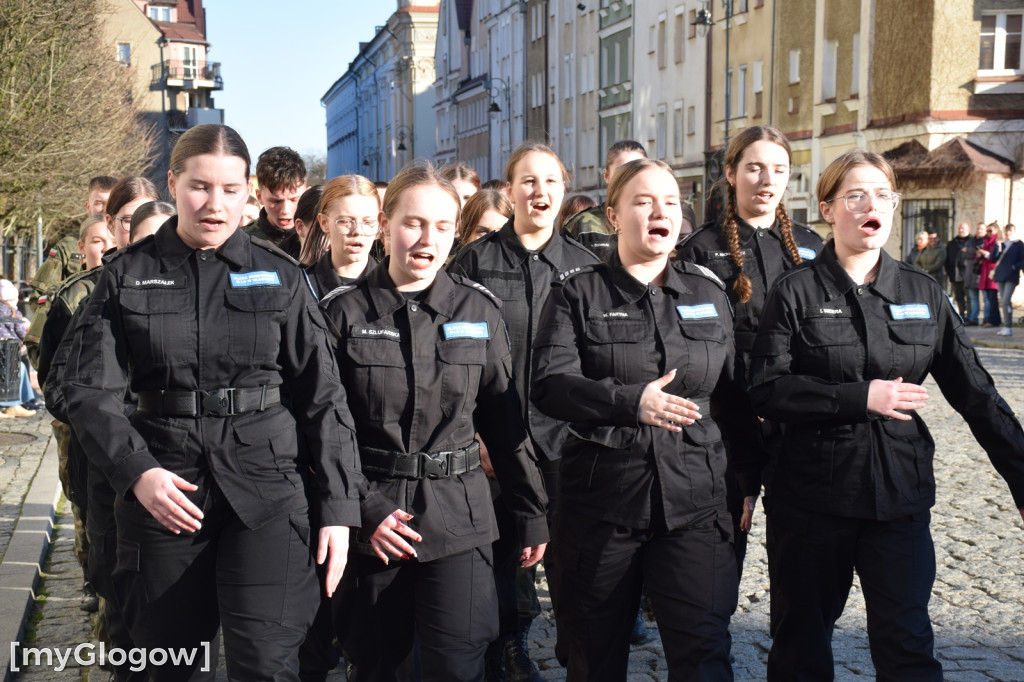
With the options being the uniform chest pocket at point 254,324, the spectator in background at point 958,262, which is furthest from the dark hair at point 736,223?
the spectator in background at point 958,262

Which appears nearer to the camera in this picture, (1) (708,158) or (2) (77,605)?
(2) (77,605)

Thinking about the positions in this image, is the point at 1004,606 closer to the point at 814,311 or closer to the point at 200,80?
the point at 814,311

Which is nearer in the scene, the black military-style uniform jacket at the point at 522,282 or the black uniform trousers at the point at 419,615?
the black uniform trousers at the point at 419,615

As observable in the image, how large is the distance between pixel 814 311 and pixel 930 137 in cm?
2829

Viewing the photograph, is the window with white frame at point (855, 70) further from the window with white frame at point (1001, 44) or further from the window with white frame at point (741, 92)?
the window with white frame at point (741, 92)

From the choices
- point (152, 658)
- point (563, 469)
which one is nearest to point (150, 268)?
point (152, 658)

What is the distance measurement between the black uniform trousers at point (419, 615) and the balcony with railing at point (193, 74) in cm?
Answer: 10415

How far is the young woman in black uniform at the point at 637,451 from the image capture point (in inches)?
178

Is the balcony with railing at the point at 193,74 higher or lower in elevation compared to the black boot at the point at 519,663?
higher

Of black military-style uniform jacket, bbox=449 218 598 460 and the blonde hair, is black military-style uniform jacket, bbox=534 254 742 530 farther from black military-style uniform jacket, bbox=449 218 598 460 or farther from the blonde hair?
the blonde hair

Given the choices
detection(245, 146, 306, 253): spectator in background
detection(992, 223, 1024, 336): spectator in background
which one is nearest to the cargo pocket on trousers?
detection(245, 146, 306, 253): spectator in background

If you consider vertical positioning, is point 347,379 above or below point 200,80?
below

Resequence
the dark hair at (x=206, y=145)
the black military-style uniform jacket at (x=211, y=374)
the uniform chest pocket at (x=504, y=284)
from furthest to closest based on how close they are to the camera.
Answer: the uniform chest pocket at (x=504, y=284), the dark hair at (x=206, y=145), the black military-style uniform jacket at (x=211, y=374)

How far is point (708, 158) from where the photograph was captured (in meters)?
43.8
